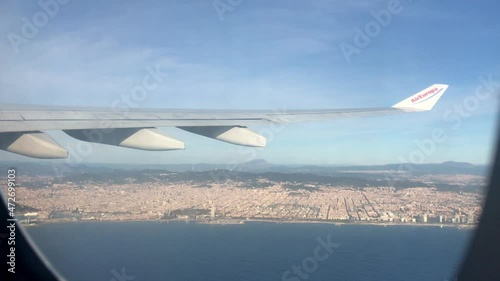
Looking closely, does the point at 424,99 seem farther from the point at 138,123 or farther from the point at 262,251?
the point at 138,123

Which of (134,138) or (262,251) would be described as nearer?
(134,138)

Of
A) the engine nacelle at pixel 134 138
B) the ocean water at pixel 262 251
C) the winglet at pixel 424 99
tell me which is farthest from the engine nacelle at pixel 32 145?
the winglet at pixel 424 99

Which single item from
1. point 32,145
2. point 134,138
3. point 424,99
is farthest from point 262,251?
point 32,145

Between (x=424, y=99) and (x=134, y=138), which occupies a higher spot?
(x=424, y=99)

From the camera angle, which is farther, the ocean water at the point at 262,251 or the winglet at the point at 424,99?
A: the winglet at the point at 424,99

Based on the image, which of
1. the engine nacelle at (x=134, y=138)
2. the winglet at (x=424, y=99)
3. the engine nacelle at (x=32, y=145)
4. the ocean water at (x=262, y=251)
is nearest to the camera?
the engine nacelle at (x=32, y=145)

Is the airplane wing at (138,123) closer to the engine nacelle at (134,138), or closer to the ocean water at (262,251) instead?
the engine nacelle at (134,138)

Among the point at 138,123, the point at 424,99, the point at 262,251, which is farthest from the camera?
the point at 424,99

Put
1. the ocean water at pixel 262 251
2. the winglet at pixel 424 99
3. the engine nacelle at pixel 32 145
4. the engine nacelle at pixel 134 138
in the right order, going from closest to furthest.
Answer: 1. the engine nacelle at pixel 32 145
2. the engine nacelle at pixel 134 138
3. the ocean water at pixel 262 251
4. the winglet at pixel 424 99
